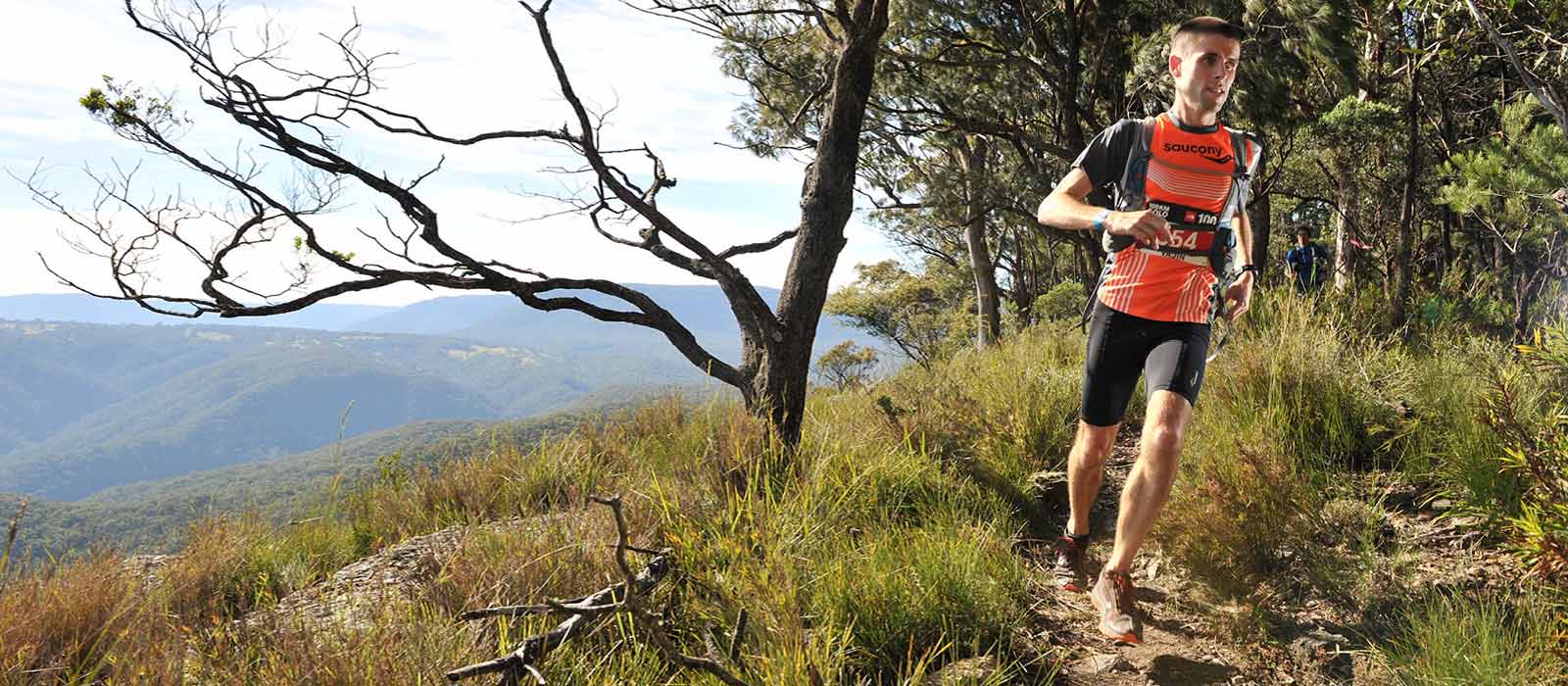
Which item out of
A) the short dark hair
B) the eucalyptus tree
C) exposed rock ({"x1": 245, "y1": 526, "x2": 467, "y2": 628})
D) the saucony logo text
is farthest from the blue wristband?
the eucalyptus tree

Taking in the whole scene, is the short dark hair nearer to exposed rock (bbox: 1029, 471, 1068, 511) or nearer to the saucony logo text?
the saucony logo text

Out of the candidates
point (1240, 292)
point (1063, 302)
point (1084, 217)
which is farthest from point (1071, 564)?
point (1063, 302)

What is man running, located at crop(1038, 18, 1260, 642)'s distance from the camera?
2.64 m

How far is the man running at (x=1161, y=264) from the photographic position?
2637 mm

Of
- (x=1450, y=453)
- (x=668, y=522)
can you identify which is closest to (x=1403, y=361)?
(x=1450, y=453)

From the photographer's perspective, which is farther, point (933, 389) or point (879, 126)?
point (879, 126)

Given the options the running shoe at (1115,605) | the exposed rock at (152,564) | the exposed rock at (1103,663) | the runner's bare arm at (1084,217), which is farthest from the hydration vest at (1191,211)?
the exposed rock at (152,564)

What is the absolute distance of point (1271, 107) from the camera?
828cm

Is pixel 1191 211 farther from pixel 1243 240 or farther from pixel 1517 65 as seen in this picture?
pixel 1517 65

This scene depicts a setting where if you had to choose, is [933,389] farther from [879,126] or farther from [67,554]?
[879,126]

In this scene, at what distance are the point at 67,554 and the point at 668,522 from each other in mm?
2553

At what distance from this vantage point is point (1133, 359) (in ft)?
9.48

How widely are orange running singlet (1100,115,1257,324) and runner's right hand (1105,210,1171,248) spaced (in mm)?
361

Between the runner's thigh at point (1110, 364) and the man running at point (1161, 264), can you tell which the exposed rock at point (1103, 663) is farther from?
the runner's thigh at point (1110, 364)
